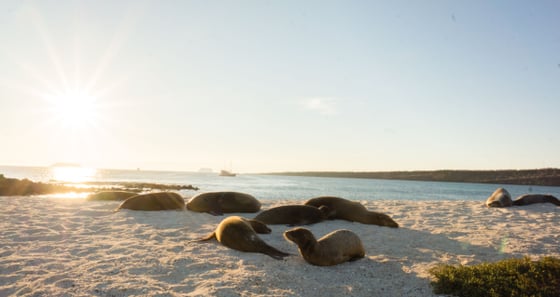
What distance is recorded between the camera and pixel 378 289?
19.2ft

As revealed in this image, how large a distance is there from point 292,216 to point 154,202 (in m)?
5.45

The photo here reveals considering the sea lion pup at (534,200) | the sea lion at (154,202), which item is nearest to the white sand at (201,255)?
the sea lion at (154,202)

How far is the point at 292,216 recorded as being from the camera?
11.6 metres

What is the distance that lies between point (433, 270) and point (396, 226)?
4.98 meters

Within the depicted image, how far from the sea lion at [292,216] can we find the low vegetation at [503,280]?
5671 mm

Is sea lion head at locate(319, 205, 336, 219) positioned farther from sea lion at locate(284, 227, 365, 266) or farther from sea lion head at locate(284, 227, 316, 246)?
sea lion head at locate(284, 227, 316, 246)

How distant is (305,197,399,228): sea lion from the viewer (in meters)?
11.6

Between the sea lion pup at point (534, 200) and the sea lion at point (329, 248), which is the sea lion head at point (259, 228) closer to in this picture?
the sea lion at point (329, 248)

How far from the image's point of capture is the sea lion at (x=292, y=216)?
11477 mm

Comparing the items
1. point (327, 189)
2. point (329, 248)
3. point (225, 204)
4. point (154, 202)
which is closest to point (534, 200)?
point (225, 204)

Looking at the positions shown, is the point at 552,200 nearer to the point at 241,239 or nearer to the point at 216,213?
the point at 216,213

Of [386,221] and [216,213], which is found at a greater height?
[216,213]

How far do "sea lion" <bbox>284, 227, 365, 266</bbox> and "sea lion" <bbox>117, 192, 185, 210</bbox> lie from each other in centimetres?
789

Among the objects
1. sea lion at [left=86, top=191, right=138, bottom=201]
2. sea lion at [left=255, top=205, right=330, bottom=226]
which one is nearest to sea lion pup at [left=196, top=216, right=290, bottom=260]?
sea lion at [left=255, top=205, right=330, bottom=226]
